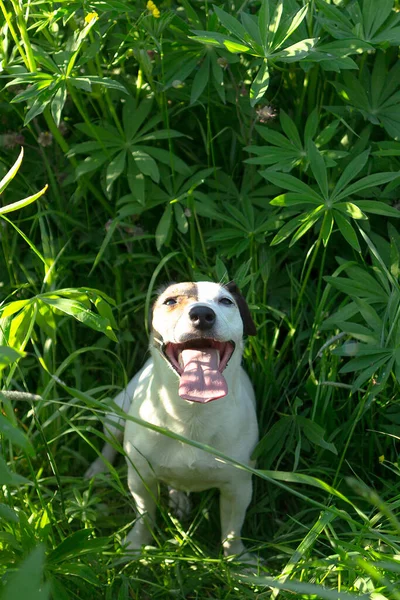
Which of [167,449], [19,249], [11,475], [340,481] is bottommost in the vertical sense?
[340,481]

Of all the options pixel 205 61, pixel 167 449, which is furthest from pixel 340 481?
pixel 205 61

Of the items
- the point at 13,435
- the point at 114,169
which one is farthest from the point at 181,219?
the point at 13,435

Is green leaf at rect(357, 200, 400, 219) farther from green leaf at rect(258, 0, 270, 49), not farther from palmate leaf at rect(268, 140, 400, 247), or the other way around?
green leaf at rect(258, 0, 270, 49)

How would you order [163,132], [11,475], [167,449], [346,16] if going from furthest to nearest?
[163,132]
[346,16]
[167,449]
[11,475]

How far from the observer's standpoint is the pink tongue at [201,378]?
2.26m

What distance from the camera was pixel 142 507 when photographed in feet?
8.97

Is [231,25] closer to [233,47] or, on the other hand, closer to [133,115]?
[233,47]

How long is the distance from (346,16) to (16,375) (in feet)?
6.33

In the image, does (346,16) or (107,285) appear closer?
(346,16)

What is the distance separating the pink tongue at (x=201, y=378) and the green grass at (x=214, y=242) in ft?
1.02

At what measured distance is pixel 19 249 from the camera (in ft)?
11.0

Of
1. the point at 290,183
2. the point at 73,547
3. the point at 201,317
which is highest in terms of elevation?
the point at 290,183

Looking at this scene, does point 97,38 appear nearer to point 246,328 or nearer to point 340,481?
point 246,328

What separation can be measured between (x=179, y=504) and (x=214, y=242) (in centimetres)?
105
